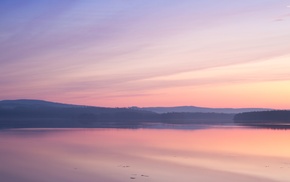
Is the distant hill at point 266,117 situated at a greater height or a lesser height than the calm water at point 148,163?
greater

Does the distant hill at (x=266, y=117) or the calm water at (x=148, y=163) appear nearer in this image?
the calm water at (x=148, y=163)

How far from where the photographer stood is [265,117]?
80625 millimetres

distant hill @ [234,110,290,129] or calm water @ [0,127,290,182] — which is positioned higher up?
distant hill @ [234,110,290,129]

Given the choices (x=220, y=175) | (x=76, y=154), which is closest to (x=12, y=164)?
(x=76, y=154)

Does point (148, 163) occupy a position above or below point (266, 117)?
below

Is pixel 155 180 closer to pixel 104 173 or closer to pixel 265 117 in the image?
pixel 104 173

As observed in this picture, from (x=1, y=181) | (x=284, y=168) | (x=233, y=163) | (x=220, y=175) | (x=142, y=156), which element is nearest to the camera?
(x=1, y=181)

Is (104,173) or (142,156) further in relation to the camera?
(142,156)

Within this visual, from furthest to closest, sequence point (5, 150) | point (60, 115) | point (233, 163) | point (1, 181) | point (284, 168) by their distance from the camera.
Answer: point (60, 115)
point (5, 150)
point (233, 163)
point (284, 168)
point (1, 181)

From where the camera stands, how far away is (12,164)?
15.6 metres

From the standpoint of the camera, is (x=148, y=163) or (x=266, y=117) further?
(x=266, y=117)

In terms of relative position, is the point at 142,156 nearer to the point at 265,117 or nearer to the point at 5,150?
the point at 5,150

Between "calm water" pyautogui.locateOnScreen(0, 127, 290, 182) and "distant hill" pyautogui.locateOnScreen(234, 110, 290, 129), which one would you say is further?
"distant hill" pyautogui.locateOnScreen(234, 110, 290, 129)

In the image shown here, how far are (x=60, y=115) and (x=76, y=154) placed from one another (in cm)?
9760
